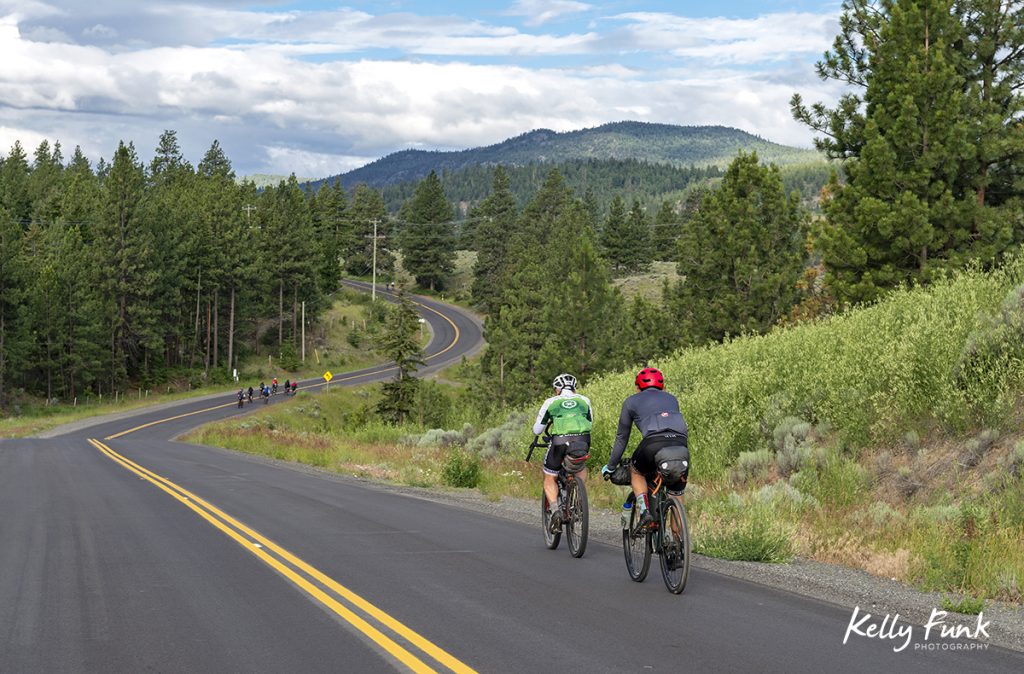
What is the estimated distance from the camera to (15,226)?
69500 mm

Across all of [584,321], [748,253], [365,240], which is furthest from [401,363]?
[365,240]

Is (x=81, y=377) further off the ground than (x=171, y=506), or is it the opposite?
(x=171, y=506)

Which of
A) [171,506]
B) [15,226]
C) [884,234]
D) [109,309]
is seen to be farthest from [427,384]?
[171,506]

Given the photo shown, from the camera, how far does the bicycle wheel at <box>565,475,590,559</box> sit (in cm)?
1029

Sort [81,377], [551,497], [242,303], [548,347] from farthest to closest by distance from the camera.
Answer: [242,303]
[81,377]
[548,347]
[551,497]

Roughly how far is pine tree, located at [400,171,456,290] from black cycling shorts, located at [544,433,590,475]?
12285 cm

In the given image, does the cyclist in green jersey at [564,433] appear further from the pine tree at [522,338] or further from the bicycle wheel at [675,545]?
the pine tree at [522,338]

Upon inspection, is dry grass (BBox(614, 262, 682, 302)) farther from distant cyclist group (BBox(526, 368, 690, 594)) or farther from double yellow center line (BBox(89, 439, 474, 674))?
distant cyclist group (BBox(526, 368, 690, 594))

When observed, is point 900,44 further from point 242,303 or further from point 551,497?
point 242,303

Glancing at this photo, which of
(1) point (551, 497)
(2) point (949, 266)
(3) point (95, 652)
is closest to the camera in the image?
(3) point (95, 652)

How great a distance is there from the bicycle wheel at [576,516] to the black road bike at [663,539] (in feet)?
3.77

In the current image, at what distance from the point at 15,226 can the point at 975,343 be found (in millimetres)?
70915

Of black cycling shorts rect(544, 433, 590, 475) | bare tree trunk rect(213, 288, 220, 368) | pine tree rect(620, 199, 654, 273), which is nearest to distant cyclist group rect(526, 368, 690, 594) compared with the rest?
black cycling shorts rect(544, 433, 590, 475)

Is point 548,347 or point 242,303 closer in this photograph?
point 548,347
